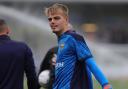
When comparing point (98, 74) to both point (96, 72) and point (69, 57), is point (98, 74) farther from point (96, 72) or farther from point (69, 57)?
point (69, 57)

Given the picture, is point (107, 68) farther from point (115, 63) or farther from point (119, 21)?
point (119, 21)

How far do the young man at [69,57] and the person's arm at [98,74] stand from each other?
33 mm

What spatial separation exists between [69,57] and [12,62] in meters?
0.78

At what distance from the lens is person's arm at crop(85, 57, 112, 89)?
737cm

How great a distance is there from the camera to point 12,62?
26.7 ft

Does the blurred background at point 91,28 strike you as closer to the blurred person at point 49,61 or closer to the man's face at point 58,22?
the blurred person at point 49,61

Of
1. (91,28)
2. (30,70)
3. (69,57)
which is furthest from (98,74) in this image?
(91,28)

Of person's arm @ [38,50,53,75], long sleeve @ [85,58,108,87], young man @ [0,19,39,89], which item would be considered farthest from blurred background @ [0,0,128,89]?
long sleeve @ [85,58,108,87]

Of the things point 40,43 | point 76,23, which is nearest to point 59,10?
point 40,43

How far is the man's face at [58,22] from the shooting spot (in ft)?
25.2

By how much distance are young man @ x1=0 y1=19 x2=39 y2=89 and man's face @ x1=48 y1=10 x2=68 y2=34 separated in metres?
0.62

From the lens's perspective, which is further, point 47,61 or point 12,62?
point 47,61

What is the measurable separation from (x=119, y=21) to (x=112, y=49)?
14214 millimetres

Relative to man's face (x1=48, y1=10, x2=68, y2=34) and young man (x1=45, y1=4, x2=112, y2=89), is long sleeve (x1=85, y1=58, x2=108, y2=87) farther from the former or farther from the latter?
man's face (x1=48, y1=10, x2=68, y2=34)
